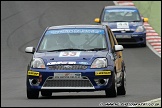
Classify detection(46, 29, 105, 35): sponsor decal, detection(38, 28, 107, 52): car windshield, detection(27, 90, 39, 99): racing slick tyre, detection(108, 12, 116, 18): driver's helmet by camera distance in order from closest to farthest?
detection(27, 90, 39, 99): racing slick tyre → detection(38, 28, 107, 52): car windshield → detection(46, 29, 105, 35): sponsor decal → detection(108, 12, 116, 18): driver's helmet

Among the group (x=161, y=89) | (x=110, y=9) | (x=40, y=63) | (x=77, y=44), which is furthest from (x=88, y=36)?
(x=110, y=9)

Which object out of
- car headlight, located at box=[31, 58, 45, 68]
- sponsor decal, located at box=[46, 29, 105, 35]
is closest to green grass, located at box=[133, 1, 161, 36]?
sponsor decal, located at box=[46, 29, 105, 35]

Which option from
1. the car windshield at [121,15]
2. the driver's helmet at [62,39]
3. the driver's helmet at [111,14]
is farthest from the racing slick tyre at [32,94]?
the driver's helmet at [111,14]

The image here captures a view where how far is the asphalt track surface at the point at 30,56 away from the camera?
13.6 m

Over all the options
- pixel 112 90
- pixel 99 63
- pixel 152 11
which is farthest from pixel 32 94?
pixel 152 11

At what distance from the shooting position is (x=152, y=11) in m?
37.2

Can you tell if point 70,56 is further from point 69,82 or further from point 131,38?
point 131,38

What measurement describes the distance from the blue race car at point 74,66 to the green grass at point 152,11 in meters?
18.6

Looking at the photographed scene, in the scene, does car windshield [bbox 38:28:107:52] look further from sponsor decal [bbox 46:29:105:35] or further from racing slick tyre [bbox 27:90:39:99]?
racing slick tyre [bbox 27:90:39:99]

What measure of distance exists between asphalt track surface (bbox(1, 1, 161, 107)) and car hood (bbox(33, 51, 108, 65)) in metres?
0.67

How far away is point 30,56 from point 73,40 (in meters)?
11.2

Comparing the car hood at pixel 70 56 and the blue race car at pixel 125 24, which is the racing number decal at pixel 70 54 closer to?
the car hood at pixel 70 56

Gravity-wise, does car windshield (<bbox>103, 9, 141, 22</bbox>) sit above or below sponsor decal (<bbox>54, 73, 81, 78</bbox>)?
above

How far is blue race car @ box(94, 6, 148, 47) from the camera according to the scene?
94.3 ft
